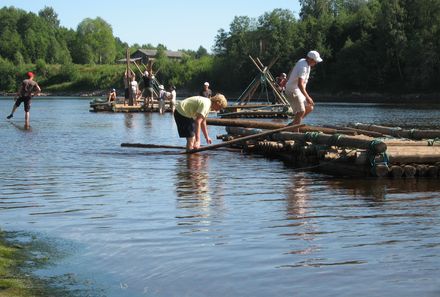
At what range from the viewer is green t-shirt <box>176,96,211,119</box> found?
1392 centimetres

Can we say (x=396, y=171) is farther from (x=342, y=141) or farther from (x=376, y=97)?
(x=376, y=97)

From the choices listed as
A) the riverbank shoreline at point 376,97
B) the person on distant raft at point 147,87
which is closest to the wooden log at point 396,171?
the person on distant raft at point 147,87

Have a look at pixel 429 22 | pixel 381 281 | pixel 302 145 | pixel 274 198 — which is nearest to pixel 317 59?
pixel 302 145

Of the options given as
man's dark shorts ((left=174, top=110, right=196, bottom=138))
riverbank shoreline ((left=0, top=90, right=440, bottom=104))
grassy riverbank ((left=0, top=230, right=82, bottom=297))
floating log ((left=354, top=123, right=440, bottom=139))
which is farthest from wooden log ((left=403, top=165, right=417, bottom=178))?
riverbank shoreline ((left=0, top=90, right=440, bottom=104))

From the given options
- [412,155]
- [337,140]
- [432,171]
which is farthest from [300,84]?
[432,171]

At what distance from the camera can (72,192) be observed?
10.5 metres

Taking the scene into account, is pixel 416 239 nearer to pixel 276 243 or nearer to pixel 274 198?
pixel 276 243

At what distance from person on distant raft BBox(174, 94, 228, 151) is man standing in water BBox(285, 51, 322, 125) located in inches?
67.6

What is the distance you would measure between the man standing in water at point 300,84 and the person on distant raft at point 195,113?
1716mm

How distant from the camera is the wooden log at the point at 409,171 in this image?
1199 cm

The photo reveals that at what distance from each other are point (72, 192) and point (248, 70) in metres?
104

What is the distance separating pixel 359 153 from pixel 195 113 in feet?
11.5

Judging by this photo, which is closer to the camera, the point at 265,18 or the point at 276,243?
the point at 276,243

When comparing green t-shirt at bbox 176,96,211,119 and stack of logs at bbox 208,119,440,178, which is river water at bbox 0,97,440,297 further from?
green t-shirt at bbox 176,96,211,119
